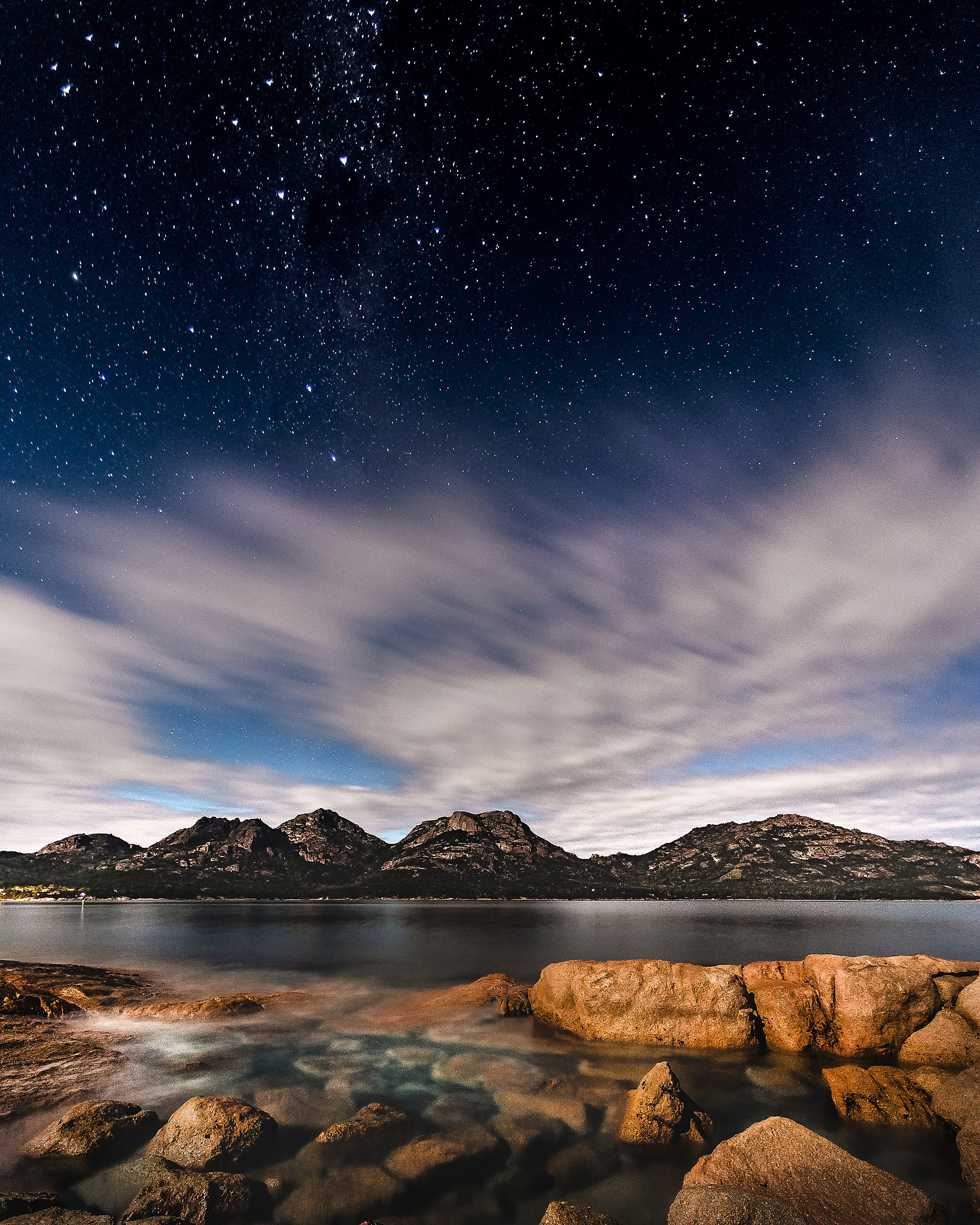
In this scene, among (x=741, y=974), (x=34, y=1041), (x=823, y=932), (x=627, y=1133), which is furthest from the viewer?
(x=823, y=932)

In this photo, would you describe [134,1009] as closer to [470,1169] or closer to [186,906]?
[470,1169]

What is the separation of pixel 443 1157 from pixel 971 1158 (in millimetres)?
10171

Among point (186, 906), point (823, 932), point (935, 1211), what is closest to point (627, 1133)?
point (935, 1211)

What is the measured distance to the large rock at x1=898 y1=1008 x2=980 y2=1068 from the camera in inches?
627

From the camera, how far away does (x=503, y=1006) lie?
24703 millimetres

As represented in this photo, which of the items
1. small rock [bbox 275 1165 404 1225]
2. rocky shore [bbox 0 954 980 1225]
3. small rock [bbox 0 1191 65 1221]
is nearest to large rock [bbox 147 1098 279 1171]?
rocky shore [bbox 0 954 980 1225]

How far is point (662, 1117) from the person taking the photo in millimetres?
12773

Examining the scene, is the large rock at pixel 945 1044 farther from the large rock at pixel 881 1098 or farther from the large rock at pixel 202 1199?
the large rock at pixel 202 1199

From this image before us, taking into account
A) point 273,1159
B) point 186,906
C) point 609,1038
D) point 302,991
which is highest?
point 273,1159

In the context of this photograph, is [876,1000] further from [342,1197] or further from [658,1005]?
[342,1197]

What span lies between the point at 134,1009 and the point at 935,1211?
96.7 ft

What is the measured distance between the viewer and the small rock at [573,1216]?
849 cm

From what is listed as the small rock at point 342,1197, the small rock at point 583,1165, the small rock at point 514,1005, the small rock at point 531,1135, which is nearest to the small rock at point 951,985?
the small rock at point 583,1165

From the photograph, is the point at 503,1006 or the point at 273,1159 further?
the point at 503,1006
